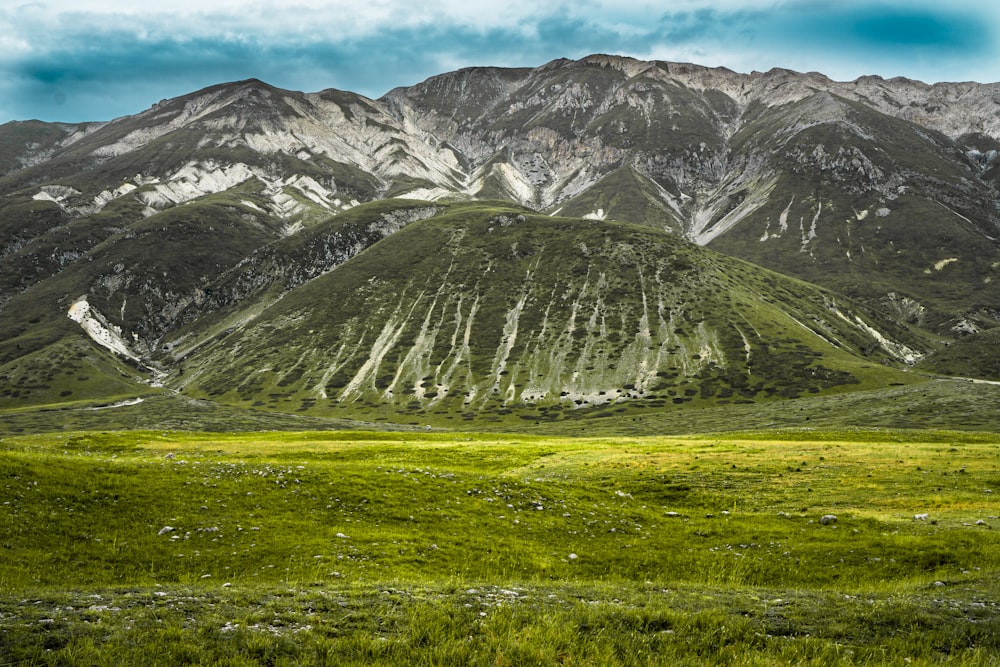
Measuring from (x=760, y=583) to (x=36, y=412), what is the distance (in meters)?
250

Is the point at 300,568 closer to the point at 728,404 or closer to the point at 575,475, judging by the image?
the point at 575,475

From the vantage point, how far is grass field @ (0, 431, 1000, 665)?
35.5 ft

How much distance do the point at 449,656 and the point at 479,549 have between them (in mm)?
12544

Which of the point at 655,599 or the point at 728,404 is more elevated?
the point at 655,599

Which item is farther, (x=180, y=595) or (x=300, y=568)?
(x=300, y=568)

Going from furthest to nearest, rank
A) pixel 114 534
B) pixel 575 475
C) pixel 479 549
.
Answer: pixel 575 475 → pixel 479 549 → pixel 114 534

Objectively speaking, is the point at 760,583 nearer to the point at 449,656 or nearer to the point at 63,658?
the point at 449,656

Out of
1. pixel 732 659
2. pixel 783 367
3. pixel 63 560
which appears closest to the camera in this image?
pixel 732 659

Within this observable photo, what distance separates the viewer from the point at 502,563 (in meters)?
20.9

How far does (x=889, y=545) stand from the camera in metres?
21.8

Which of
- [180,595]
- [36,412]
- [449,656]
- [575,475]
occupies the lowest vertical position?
[36,412]

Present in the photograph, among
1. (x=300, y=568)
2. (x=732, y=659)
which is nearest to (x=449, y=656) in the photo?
(x=732, y=659)

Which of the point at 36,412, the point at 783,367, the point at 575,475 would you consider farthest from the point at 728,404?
the point at 36,412

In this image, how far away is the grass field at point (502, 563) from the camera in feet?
35.5
